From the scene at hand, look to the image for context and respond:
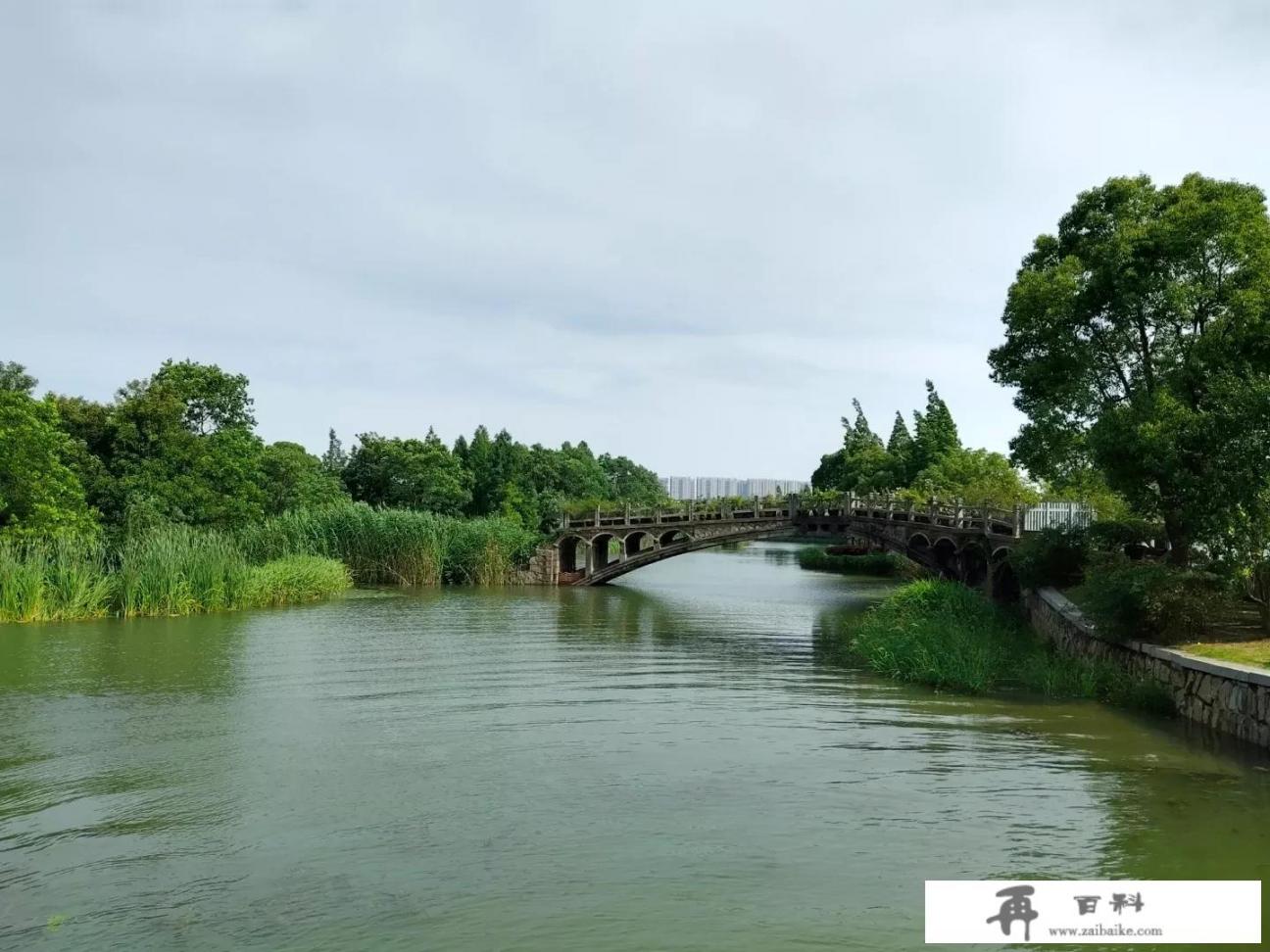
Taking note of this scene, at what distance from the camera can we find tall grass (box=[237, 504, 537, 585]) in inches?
1300

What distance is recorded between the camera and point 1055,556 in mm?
20812

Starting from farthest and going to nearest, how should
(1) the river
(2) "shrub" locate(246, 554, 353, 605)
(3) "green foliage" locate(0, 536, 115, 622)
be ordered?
(2) "shrub" locate(246, 554, 353, 605), (3) "green foliage" locate(0, 536, 115, 622), (1) the river

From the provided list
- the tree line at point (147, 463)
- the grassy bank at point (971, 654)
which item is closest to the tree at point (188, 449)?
the tree line at point (147, 463)

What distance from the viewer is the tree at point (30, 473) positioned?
25.5 metres

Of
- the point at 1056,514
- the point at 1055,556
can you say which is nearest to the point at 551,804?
the point at 1055,556

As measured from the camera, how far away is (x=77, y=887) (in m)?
6.90

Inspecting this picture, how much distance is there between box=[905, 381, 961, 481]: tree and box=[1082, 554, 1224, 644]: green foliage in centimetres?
3837

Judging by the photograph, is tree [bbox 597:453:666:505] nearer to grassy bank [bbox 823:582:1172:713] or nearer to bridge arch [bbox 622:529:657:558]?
bridge arch [bbox 622:529:657:558]

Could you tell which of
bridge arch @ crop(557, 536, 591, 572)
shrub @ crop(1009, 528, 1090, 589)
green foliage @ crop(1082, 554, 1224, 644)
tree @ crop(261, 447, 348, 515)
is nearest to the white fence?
shrub @ crop(1009, 528, 1090, 589)

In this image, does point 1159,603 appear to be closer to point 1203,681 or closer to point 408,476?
point 1203,681

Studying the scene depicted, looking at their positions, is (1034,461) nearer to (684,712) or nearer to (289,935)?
(684,712)

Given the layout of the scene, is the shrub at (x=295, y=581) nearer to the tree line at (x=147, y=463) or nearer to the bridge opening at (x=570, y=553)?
the tree line at (x=147, y=463)

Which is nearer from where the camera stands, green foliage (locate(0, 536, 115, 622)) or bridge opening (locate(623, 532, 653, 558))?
green foliage (locate(0, 536, 115, 622))

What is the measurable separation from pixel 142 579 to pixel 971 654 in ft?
59.6
